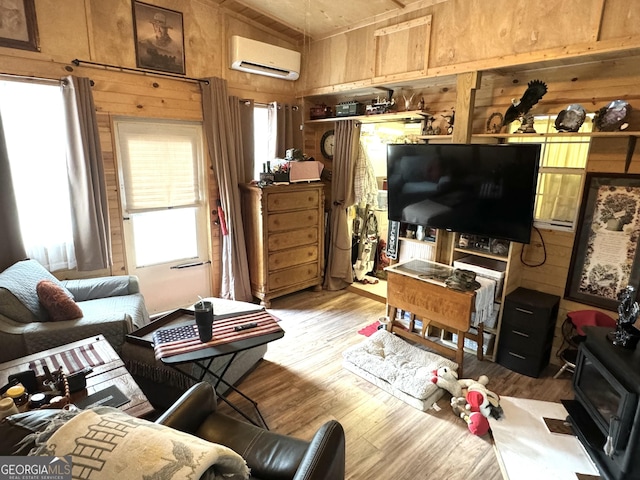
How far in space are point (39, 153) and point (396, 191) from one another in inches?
113

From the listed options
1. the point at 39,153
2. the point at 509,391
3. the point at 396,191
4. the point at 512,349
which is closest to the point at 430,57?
the point at 396,191

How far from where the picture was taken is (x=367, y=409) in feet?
7.70

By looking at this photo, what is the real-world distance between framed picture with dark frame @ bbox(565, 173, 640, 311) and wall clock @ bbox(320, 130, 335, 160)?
2615 mm

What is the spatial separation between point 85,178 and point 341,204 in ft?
8.15

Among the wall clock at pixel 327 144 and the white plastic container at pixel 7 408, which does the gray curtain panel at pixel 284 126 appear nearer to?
the wall clock at pixel 327 144

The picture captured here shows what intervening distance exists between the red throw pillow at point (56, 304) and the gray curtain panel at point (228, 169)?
1.57 metres

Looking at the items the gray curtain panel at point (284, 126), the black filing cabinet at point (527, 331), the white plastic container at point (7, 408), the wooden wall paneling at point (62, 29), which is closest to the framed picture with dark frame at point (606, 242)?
the black filing cabinet at point (527, 331)

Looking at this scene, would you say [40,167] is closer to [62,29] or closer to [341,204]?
[62,29]

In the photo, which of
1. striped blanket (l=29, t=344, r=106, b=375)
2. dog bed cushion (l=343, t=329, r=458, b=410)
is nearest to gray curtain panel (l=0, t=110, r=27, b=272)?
striped blanket (l=29, t=344, r=106, b=375)

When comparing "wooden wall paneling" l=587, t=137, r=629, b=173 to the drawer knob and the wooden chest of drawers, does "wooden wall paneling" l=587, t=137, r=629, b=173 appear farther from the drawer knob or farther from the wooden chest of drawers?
the wooden chest of drawers

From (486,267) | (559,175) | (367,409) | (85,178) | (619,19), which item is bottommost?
(367,409)

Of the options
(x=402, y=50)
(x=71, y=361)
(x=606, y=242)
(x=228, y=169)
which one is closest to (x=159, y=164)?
(x=228, y=169)

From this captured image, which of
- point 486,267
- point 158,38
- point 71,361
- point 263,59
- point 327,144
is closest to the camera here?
point 71,361

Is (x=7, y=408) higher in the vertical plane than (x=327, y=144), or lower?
lower
